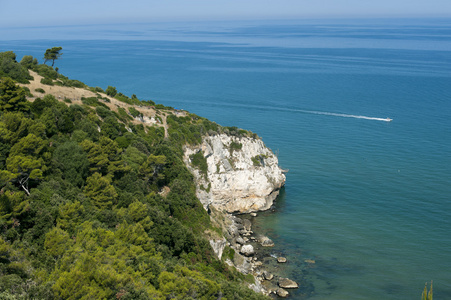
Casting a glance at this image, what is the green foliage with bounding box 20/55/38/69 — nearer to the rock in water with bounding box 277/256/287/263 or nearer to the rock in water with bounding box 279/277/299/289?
the rock in water with bounding box 277/256/287/263

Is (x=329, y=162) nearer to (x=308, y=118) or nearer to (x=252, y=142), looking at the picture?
(x=252, y=142)

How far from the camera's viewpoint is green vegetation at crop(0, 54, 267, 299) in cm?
2120

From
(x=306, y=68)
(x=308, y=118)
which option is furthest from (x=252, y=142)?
(x=306, y=68)

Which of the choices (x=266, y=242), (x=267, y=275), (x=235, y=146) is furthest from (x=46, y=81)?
(x=267, y=275)

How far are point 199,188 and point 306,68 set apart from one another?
129900mm

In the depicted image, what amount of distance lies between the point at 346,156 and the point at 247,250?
3872 cm

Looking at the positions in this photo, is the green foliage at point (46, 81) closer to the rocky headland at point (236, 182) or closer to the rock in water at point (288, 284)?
the rocky headland at point (236, 182)

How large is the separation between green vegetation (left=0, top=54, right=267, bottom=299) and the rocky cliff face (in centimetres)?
701

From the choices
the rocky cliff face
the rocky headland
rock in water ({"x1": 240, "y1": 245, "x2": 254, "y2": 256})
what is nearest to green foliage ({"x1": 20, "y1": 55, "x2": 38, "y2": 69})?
the rocky headland

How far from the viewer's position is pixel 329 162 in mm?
77875

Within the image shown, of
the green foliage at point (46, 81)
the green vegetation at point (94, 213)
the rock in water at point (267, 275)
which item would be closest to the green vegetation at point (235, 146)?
the green vegetation at point (94, 213)

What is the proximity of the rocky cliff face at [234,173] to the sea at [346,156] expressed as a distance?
3115 mm

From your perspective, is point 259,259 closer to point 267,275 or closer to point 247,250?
point 247,250

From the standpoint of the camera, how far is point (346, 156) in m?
80.5
